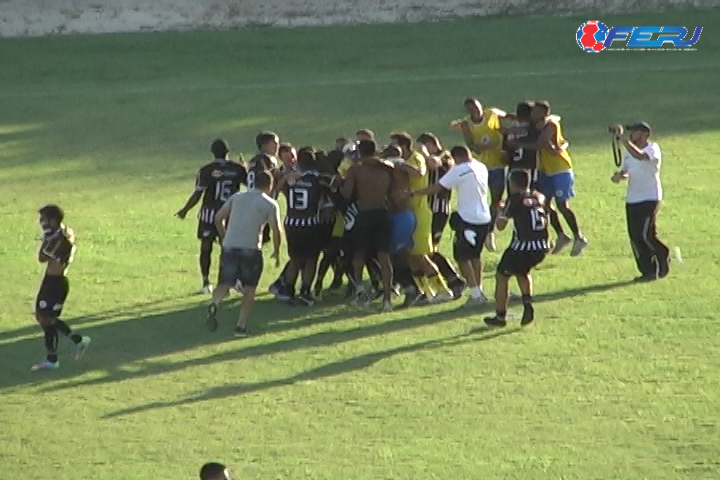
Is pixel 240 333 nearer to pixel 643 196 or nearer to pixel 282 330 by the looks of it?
pixel 282 330

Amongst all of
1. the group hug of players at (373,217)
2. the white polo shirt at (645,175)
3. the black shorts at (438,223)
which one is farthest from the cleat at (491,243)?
the white polo shirt at (645,175)

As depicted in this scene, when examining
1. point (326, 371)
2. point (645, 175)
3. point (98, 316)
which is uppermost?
point (645, 175)

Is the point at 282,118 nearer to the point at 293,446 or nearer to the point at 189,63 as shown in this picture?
the point at 189,63

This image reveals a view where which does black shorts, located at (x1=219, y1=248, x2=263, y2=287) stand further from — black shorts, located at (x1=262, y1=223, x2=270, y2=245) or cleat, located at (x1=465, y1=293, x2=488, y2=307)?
cleat, located at (x1=465, y1=293, x2=488, y2=307)

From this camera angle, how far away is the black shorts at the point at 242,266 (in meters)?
16.0

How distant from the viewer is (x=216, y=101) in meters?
28.5

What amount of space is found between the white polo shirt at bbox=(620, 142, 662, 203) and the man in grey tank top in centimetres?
397

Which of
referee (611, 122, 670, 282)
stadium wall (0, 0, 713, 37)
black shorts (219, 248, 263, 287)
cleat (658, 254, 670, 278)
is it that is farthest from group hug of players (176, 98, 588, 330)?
stadium wall (0, 0, 713, 37)

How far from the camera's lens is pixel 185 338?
16297 mm

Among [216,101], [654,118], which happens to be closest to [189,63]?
[216,101]

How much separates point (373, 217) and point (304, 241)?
0.84m

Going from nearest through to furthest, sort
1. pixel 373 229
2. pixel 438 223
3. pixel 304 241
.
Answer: pixel 373 229 < pixel 304 241 < pixel 438 223

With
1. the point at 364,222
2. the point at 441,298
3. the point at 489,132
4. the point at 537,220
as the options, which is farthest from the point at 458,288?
the point at 489,132

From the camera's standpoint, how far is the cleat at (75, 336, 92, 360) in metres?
15.5
